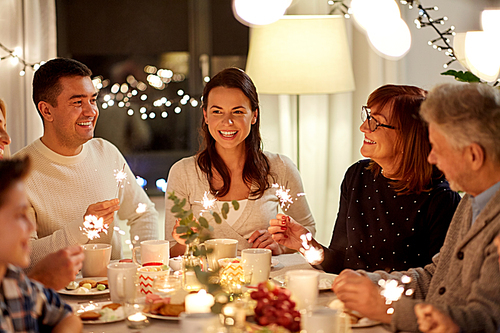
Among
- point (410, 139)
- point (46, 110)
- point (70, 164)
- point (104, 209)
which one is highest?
point (46, 110)

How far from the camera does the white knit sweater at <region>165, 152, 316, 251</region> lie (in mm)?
2463

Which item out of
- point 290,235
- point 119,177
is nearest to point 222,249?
point 290,235

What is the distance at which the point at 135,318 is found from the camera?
1.36 metres

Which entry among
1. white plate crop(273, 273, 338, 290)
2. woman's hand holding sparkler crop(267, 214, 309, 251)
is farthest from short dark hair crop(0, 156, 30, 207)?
woman's hand holding sparkler crop(267, 214, 309, 251)

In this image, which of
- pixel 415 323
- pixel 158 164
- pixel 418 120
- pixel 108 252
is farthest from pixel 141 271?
pixel 158 164

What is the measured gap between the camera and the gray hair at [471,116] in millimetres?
1311

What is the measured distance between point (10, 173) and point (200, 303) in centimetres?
54

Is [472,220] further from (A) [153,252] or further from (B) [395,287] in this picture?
(A) [153,252]

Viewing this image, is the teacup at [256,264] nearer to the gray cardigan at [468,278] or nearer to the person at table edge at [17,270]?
the gray cardigan at [468,278]

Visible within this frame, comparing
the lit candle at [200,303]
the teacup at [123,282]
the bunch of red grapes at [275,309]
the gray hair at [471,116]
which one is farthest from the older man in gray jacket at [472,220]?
the teacup at [123,282]

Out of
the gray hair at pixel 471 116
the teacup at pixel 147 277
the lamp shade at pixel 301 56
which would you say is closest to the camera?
the gray hair at pixel 471 116

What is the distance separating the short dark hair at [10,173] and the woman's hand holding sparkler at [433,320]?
95 cm

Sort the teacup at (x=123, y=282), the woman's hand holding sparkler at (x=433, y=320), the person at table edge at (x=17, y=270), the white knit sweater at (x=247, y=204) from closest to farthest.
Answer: the person at table edge at (x=17, y=270)
the woman's hand holding sparkler at (x=433, y=320)
the teacup at (x=123, y=282)
the white knit sweater at (x=247, y=204)

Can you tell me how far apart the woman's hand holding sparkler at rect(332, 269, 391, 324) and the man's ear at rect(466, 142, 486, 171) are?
1.36 feet
